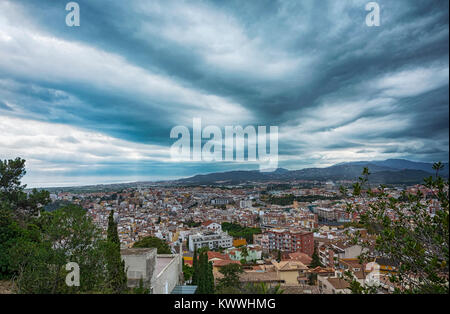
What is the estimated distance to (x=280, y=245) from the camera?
25641 millimetres

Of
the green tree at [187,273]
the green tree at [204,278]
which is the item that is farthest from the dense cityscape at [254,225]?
the green tree at [204,278]

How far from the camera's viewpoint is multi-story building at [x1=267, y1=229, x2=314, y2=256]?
2413cm

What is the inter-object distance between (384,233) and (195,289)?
6.27 m

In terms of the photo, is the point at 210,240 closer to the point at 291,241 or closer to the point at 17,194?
the point at 291,241

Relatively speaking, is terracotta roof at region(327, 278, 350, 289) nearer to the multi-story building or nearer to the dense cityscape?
the dense cityscape

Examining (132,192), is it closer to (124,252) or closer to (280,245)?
(280,245)

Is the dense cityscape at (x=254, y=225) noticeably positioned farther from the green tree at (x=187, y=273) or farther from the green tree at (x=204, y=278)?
the green tree at (x=204, y=278)

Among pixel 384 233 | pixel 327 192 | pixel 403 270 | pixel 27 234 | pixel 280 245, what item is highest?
pixel 384 233

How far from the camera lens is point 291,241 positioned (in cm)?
2505

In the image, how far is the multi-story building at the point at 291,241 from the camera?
24134 mm

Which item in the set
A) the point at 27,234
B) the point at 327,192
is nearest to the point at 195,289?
the point at 27,234

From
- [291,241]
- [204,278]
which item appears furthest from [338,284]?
[291,241]

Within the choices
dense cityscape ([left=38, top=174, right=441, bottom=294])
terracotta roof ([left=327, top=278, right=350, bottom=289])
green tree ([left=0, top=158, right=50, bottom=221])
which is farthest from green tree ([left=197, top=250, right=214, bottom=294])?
green tree ([left=0, top=158, right=50, bottom=221])
